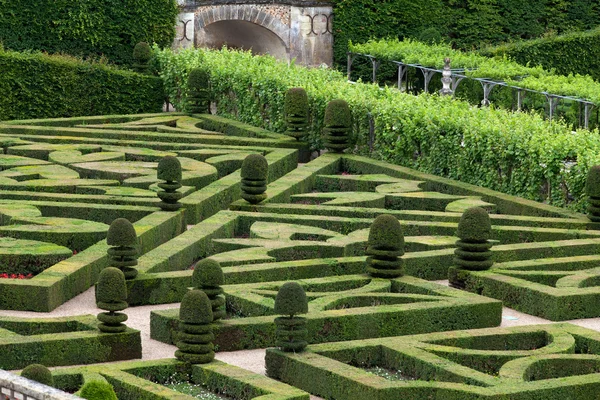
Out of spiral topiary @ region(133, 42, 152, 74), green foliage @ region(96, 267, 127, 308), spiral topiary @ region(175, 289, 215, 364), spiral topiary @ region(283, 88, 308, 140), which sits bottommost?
spiral topiary @ region(175, 289, 215, 364)

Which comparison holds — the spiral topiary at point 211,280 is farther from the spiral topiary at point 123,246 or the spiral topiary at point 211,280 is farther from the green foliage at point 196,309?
the spiral topiary at point 123,246

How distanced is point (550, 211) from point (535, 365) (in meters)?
7.84

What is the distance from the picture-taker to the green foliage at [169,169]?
24.1 m

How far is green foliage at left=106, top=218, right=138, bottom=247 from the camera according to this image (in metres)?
19.8

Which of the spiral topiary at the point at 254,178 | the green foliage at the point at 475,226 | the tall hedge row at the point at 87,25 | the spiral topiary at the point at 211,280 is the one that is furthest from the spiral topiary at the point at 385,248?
the tall hedge row at the point at 87,25

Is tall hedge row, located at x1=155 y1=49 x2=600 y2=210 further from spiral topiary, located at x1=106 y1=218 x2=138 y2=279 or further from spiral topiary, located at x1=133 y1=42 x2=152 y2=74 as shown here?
spiral topiary, located at x1=106 y1=218 x2=138 y2=279

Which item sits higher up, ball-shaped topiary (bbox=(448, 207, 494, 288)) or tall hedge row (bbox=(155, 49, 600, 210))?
tall hedge row (bbox=(155, 49, 600, 210))

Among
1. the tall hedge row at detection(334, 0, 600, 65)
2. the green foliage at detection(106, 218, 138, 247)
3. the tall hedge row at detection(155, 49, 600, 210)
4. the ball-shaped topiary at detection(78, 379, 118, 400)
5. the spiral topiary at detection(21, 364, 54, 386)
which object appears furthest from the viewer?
the tall hedge row at detection(334, 0, 600, 65)

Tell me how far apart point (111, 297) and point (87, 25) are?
22.5 m

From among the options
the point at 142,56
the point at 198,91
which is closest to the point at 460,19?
the point at 142,56

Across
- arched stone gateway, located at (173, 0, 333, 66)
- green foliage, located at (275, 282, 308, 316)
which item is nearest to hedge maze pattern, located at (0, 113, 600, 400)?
green foliage, located at (275, 282, 308, 316)

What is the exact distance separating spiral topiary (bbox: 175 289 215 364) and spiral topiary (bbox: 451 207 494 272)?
5.16 meters

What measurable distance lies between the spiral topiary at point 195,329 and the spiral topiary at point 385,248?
12.8 ft

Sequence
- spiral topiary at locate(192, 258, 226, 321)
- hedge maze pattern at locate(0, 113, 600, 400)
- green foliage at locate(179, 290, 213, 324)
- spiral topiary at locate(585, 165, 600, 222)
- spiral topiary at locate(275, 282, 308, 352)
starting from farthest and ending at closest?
spiral topiary at locate(585, 165, 600, 222) < spiral topiary at locate(192, 258, 226, 321) < hedge maze pattern at locate(0, 113, 600, 400) < spiral topiary at locate(275, 282, 308, 352) < green foliage at locate(179, 290, 213, 324)
